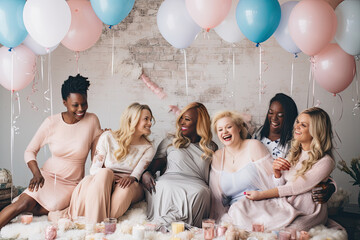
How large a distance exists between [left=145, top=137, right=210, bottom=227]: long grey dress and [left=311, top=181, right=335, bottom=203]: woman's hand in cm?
85

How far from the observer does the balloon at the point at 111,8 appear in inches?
127

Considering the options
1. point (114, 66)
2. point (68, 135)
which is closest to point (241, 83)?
point (114, 66)

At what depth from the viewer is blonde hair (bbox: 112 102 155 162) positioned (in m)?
3.53

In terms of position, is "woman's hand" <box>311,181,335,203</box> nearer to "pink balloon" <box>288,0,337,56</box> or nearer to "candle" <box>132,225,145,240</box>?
"pink balloon" <box>288,0,337,56</box>

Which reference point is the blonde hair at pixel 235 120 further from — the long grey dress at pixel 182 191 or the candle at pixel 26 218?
the candle at pixel 26 218

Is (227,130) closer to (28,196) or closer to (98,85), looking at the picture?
(28,196)

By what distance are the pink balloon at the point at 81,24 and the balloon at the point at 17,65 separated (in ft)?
1.20

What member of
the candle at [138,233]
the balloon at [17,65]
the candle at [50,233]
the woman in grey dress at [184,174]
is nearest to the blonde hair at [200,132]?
the woman in grey dress at [184,174]

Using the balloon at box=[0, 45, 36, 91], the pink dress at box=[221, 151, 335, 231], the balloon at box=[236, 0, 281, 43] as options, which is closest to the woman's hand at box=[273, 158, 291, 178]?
the pink dress at box=[221, 151, 335, 231]

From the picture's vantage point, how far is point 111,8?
324 cm

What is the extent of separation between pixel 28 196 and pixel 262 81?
3062mm

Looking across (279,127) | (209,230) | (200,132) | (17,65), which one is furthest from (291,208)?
(17,65)

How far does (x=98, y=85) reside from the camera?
5.36 m

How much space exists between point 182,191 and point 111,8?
1.61m
